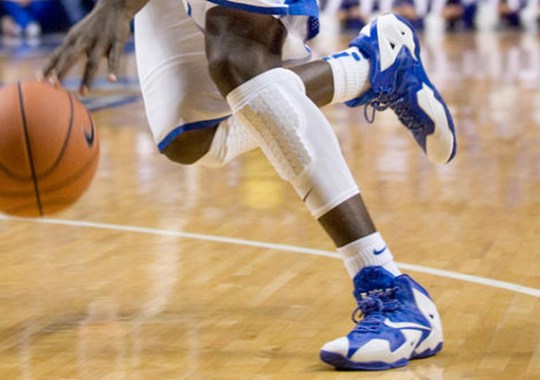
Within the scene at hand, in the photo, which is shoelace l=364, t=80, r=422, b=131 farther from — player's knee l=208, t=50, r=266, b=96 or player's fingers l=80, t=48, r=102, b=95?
player's fingers l=80, t=48, r=102, b=95

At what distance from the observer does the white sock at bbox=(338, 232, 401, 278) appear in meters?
2.09

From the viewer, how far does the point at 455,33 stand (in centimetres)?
1078

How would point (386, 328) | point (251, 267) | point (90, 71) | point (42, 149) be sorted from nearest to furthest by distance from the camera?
point (90, 71) → point (386, 328) → point (42, 149) → point (251, 267)

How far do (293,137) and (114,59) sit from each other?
1.08 feet

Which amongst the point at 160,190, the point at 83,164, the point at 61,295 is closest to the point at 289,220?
the point at 160,190

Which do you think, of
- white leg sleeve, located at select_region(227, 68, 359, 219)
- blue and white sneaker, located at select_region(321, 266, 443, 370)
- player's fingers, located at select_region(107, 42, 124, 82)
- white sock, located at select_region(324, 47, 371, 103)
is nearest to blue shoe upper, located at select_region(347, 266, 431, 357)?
blue and white sneaker, located at select_region(321, 266, 443, 370)

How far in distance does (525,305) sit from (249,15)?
81 centimetres

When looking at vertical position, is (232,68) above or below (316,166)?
above

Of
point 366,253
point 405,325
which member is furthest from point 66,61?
point 405,325

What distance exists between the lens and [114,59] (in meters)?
1.99

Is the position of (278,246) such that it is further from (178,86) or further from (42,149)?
(42,149)

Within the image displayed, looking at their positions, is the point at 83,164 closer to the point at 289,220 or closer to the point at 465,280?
the point at 465,280

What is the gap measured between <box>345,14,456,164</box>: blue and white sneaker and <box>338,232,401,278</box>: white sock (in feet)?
1.26

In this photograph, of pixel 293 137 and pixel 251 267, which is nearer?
pixel 293 137
